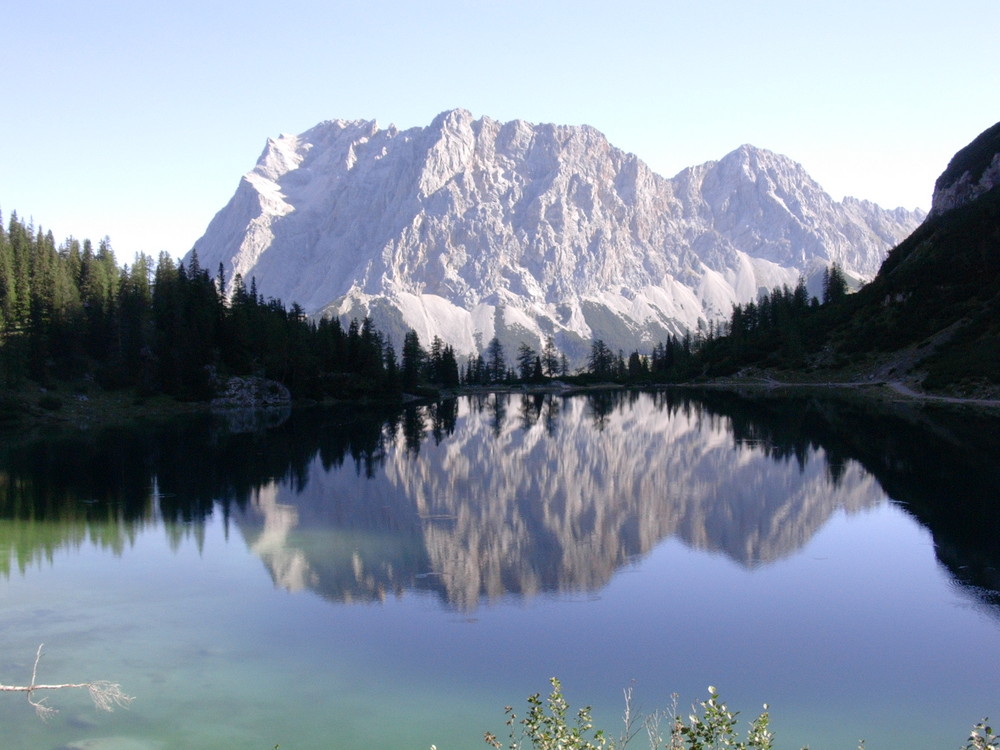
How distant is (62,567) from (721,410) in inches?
2918

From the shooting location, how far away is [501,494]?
38688 millimetres

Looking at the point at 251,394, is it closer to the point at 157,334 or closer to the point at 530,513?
the point at 157,334

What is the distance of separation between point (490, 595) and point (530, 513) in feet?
37.8

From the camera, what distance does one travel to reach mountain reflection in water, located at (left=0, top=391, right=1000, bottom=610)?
85.5ft

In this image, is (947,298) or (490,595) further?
(947,298)

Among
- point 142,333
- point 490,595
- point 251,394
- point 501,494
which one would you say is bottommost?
point 490,595

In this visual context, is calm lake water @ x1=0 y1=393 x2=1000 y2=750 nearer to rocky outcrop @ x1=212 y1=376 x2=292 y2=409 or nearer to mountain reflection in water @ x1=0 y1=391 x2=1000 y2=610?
mountain reflection in water @ x1=0 y1=391 x2=1000 y2=610

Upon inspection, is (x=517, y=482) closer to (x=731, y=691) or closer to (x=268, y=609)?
(x=268, y=609)

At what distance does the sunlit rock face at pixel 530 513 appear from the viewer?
2491 cm

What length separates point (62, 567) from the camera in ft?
87.9

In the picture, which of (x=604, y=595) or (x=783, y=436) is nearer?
(x=604, y=595)

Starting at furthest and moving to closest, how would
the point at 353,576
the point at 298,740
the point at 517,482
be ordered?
1. the point at 517,482
2. the point at 353,576
3. the point at 298,740

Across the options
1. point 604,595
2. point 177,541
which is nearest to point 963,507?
point 604,595

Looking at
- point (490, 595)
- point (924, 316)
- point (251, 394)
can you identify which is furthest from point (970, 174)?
point (490, 595)
